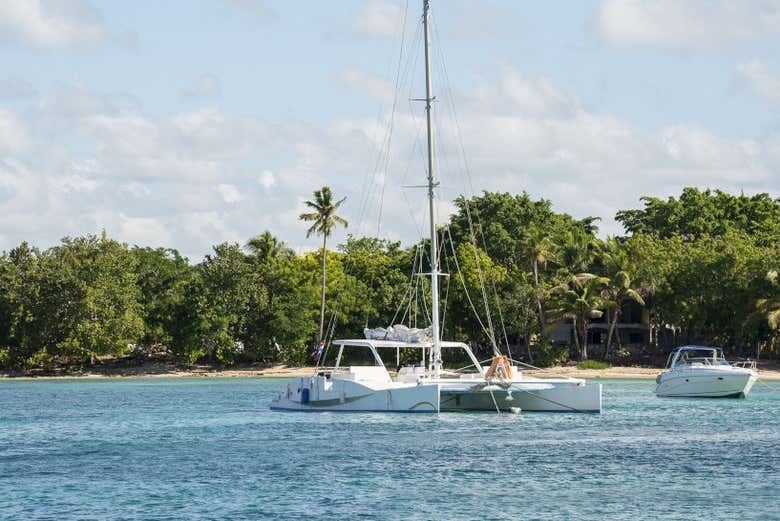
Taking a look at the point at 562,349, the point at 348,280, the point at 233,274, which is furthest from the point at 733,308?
the point at 233,274

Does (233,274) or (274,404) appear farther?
(233,274)

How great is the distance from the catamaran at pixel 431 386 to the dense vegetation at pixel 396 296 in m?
33.4

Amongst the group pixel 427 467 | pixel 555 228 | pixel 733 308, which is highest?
pixel 555 228

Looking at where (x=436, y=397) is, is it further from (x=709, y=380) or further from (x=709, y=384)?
(x=709, y=384)

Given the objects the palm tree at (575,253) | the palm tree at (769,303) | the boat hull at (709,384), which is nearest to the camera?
the boat hull at (709,384)

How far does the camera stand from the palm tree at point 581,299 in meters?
89.0

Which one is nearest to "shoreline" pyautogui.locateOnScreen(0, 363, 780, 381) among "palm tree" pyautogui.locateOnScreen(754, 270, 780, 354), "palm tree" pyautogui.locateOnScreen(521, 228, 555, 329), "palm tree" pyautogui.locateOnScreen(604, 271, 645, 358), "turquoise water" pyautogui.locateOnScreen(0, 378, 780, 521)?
"palm tree" pyautogui.locateOnScreen(604, 271, 645, 358)

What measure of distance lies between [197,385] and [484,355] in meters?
25.9

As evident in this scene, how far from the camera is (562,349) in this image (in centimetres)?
9238

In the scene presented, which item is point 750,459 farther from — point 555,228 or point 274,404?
point 555,228

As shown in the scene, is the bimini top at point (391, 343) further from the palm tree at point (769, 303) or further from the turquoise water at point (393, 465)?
the palm tree at point (769, 303)

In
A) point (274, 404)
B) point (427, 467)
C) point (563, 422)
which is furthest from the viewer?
point (274, 404)

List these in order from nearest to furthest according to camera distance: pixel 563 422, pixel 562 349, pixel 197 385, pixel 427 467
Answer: pixel 427 467
pixel 563 422
pixel 197 385
pixel 562 349

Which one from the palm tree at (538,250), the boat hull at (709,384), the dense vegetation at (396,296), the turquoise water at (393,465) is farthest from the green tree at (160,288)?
the boat hull at (709,384)
